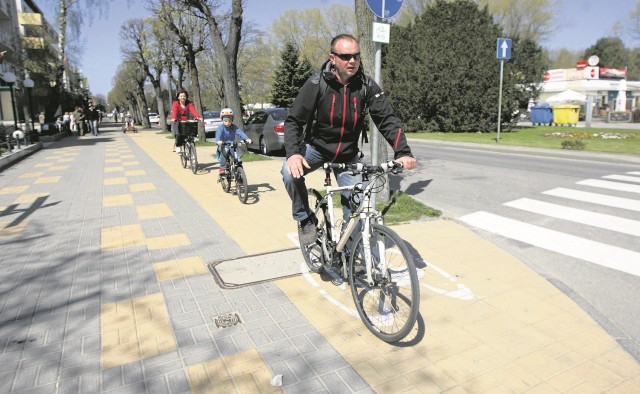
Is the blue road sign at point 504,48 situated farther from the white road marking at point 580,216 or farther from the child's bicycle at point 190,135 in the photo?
the child's bicycle at point 190,135

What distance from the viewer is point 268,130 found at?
1536 centimetres

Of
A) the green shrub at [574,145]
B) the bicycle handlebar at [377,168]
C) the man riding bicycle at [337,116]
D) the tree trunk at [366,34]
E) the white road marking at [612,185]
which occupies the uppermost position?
the tree trunk at [366,34]

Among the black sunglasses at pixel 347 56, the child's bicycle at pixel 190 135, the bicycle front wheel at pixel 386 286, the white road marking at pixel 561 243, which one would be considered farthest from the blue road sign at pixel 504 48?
the bicycle front wheel at pixel 386 286

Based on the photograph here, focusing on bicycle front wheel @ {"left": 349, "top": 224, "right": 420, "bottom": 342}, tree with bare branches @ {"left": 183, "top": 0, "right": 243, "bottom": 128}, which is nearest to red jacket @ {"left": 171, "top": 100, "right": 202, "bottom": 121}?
tree with bare branches @ {"left": 183, "top": 0, "right": 243, "bottom": 128}

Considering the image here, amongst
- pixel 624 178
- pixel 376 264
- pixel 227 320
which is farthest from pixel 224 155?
pixel 624 178

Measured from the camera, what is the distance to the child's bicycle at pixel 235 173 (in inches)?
309

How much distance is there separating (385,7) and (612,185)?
20.6 ft

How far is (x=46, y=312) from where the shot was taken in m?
3.72

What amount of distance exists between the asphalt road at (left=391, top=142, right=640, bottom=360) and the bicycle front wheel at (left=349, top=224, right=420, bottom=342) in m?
1.55

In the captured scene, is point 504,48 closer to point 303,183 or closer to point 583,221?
Answer: point 583,221

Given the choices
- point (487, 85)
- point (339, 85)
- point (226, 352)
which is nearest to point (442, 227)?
point (339, 85)

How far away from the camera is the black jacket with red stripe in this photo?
11.8 ft

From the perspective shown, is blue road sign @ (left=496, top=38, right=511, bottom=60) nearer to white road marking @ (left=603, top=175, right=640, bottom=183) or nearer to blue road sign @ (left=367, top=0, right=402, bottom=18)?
white road marking @ (left=603, top=175, right=640, bottom=183)

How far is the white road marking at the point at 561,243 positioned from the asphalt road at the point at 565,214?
1cm
